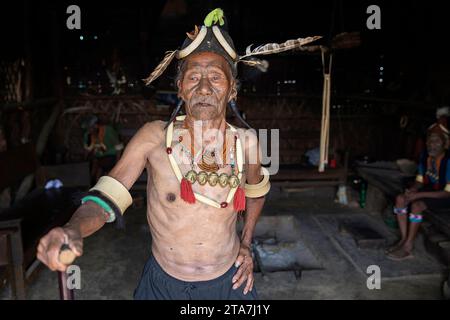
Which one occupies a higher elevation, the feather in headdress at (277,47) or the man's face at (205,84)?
the feather in headdress at (277,47)

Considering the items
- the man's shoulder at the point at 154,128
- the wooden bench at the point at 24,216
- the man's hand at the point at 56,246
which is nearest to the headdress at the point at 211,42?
the man's shoulder at the point at 154,128

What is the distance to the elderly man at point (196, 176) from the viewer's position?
2355mm

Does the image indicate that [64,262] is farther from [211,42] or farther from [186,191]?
[211,42]

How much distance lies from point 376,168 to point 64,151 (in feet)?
25.7

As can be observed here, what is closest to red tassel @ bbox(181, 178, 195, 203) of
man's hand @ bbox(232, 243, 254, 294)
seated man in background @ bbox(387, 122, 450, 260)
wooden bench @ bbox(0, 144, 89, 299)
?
man's hand @ bbox(232, 243, 254, 294)

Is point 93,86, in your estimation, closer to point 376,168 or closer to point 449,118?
point 376,168

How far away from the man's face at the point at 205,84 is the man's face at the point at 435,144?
4305 mm

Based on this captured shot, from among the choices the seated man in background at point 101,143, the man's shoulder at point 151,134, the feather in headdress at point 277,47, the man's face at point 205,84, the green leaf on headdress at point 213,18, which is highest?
the green leaf on headdress at point 213,18

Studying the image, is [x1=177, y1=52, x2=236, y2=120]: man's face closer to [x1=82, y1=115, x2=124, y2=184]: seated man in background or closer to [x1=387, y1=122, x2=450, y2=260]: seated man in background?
[x1=387, y1=122, x2=450, y2=260]: seated man in background

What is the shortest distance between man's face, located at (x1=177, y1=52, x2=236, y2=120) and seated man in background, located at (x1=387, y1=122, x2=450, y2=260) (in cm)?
435

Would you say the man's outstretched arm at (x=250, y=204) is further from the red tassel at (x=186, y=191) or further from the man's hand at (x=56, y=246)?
the man's hand at (x=56, y=246)

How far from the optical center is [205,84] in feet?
7.59

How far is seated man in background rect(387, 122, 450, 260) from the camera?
5387mm
